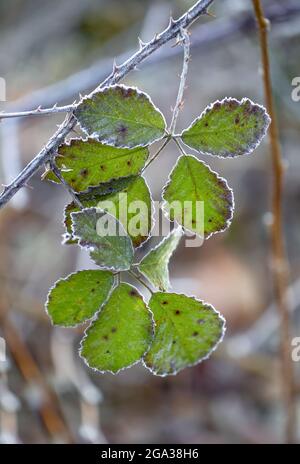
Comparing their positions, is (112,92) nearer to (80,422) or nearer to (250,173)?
(80,422)

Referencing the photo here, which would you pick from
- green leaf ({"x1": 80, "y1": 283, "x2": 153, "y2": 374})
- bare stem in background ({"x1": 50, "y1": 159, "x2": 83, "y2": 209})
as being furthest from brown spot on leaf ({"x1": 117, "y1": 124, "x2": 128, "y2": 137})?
green leaf ({"x1": 80, "y1": 283, "x2": 153, "y2": 374})

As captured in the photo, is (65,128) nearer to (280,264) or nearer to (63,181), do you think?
(63,181)

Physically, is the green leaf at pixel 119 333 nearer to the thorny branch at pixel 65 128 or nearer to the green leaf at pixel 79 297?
the green leaf at pixel 79 297

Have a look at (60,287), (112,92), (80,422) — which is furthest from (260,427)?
(112,92)

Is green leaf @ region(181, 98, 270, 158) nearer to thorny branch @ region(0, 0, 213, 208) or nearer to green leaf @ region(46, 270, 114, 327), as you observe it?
thorny branch @ region(0, 0, 213, 208)

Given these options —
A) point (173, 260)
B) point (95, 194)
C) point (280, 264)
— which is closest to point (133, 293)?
point (95, 194)

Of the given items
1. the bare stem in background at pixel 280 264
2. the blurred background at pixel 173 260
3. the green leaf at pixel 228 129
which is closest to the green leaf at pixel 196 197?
the green leaf at pixel 228 129
